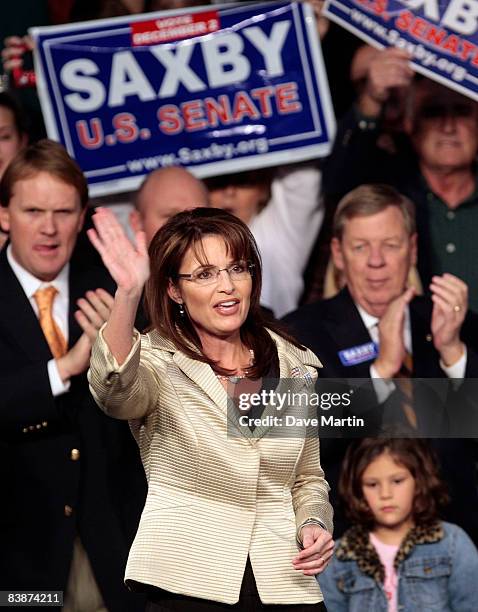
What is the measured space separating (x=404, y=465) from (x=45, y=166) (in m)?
1.50

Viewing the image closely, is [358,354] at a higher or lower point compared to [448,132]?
lower

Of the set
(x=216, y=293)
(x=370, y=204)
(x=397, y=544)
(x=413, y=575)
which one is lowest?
(x=413, y=575)

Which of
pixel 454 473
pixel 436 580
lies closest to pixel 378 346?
pixel 454 473

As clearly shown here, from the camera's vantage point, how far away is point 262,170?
5039 millimetres

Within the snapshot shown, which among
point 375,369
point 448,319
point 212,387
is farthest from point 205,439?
point 448,319

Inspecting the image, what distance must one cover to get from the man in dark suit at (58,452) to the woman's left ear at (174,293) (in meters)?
0.88

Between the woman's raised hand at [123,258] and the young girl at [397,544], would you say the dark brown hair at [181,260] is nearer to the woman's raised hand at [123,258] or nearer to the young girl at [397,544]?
the woman's raised hand at [123,258]

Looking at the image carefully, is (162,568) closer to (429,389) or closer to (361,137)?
(429,389)

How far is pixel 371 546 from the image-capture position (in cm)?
423

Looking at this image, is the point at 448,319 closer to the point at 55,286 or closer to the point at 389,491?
the point at 389,491

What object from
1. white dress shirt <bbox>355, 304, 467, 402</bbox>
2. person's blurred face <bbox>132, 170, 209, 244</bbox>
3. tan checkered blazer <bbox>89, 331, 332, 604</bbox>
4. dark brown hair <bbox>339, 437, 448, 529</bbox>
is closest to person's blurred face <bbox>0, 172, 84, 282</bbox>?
person's blurred face <bbox>132, 170, 209, 244</bbox>

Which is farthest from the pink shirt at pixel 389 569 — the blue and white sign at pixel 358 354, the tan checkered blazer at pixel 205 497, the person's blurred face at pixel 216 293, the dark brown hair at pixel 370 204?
the person's blurred face at pixel 216 293

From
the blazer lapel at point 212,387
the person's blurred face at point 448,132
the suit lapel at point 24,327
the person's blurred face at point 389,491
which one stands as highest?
the person's blurred face at point 448,132

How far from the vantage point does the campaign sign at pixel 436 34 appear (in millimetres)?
4719
